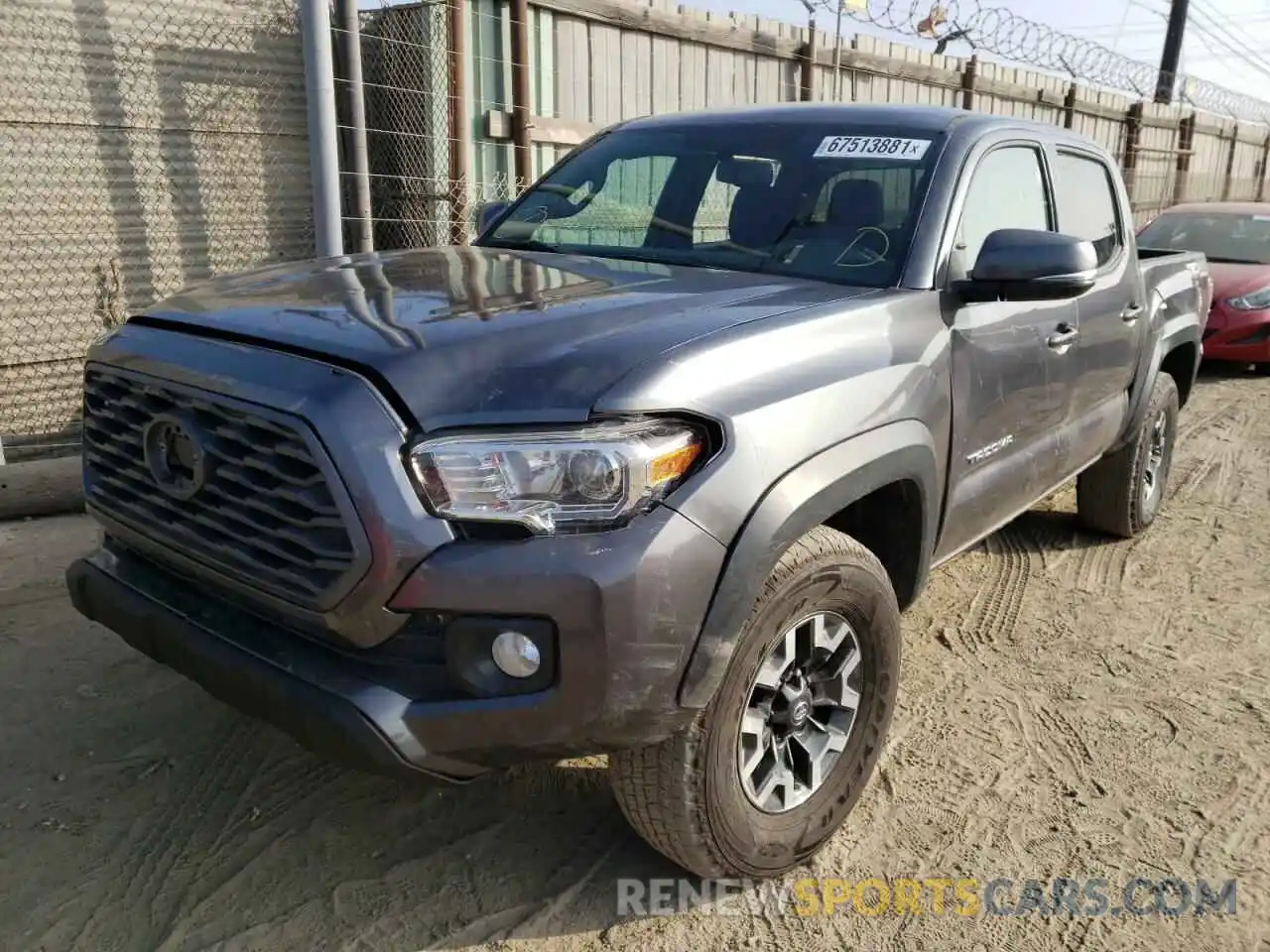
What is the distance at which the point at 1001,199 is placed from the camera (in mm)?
3520

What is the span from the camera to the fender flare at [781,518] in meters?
2.16

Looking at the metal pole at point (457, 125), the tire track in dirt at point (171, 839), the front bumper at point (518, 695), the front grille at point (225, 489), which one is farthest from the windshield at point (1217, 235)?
the front grille at point (225, 489)

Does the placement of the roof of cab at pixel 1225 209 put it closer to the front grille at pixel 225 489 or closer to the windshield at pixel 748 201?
the windshield at pixel 748 201

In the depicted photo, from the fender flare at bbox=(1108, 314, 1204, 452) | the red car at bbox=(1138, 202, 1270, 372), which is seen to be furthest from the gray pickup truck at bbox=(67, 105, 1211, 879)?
the red car at bbox=(1138, 202, 1270, 372)

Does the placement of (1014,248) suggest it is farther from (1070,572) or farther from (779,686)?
(1070,572)

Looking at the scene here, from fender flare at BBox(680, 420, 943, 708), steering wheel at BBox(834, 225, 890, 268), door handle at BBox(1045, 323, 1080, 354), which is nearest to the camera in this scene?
fender flare at BBox(680, 420, 943, 708)

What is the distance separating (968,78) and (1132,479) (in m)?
7.94

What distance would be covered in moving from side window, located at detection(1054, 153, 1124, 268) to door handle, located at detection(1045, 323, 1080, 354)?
39cm

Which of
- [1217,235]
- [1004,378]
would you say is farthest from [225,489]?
[1217,235]

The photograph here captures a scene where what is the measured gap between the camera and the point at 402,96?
659 cm

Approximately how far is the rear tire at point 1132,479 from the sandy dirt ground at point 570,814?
914 mm

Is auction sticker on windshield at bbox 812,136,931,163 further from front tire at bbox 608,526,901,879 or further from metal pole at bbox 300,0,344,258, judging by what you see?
metal pole at bbox 300,0,344,258

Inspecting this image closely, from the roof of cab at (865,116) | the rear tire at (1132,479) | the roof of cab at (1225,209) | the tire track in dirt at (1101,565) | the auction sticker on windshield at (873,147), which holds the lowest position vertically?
the tire track in dirt at (1101,565)

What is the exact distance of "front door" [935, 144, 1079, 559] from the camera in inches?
122
